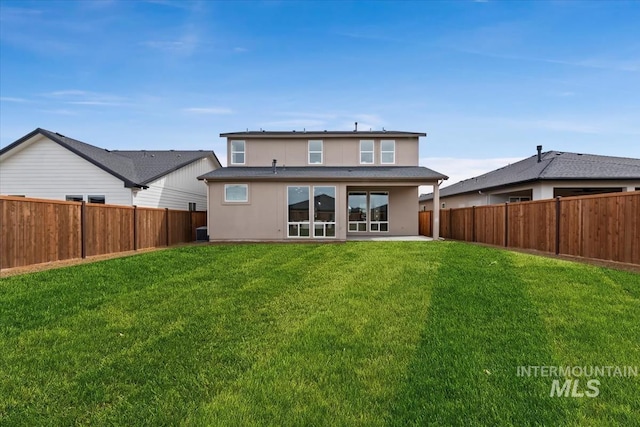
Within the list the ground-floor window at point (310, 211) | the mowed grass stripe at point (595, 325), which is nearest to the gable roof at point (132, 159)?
the ground-floor window at point (310, 211)

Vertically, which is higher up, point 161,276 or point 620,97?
point 620,97

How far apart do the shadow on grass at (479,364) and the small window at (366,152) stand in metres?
14.2

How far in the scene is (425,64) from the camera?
47.1 feet

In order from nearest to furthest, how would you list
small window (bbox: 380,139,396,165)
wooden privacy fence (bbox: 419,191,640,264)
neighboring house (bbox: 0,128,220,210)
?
wooden privacy fence (bbox: 419,191,640,264) → neighboring house (bbox: 0,128,220,210) → small window (bbox: 380,139,396,165)

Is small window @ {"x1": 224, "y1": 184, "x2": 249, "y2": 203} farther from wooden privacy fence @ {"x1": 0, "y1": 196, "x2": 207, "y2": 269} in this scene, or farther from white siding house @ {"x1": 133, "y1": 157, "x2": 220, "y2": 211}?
white siding house @ {"x1": 133, "y1": 157, "x2": 220, "y2": 211}

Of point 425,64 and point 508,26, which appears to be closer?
point 508,26

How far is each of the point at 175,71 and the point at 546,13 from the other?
14.3 metres

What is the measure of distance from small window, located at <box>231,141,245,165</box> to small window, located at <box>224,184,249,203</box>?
3.46 metres

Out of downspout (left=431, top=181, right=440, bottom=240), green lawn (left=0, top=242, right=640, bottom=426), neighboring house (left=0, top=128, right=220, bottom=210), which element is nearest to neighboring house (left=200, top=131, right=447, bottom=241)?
downspout (left=431, top=181, right=440, bottom=240)

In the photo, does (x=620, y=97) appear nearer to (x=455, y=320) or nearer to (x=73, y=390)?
(x=455, y=320)

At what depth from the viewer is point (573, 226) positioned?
34.5 feet

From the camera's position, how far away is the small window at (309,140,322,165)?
20109 millimetres

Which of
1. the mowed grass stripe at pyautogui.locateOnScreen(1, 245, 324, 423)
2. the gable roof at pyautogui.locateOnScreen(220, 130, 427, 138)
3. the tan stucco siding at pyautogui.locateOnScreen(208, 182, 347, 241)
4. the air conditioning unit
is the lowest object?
the mowed grass stripe at pyautogui.locateOnScreen(1, 245, 324, 423)

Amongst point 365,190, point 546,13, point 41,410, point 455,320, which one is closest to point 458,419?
point 455,320
